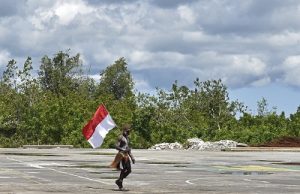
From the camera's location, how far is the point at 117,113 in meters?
78.0

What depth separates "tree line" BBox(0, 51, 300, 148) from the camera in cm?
6819

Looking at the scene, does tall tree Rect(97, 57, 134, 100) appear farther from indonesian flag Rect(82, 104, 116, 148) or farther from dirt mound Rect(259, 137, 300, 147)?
indonesian flag Rect(82, 104, 116, 148)

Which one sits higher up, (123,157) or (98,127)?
(98,127)

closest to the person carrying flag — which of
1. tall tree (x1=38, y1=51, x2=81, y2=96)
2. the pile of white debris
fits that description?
the pile of white debris

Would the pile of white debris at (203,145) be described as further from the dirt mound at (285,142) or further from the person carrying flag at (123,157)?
the person carrying flag at (123,157)

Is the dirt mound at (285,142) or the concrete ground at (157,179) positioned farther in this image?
the dirt mound at (285,142)

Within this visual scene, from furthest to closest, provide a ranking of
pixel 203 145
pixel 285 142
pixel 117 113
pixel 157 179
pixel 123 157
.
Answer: pixel 117 113, pixel 285 142, pixel 203 145, pixel 157 179, pixel 123 157

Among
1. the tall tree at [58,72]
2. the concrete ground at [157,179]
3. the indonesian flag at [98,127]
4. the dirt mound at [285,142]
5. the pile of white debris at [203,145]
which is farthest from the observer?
the tall tree at [58,72]

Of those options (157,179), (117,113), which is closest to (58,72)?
(117,113)

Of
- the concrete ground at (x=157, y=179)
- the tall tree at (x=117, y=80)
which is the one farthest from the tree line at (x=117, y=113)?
the concrete ground at (x=157, y=179)

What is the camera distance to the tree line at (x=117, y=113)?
68188mm

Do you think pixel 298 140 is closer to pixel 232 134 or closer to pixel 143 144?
pixel 232 134

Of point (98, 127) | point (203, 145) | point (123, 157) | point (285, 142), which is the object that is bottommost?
point (123, 157)

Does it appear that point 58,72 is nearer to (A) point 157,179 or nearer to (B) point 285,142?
(B) point 285,142
